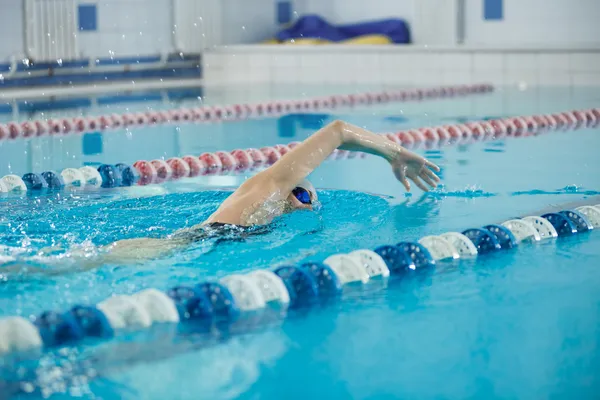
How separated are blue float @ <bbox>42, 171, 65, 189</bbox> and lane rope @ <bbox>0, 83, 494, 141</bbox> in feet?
7.99

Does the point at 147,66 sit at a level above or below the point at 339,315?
above

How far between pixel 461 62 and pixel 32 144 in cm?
699

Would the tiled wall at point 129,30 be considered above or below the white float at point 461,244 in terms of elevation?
above

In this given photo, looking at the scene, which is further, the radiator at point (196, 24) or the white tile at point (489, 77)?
the radiator at point (196, 24)

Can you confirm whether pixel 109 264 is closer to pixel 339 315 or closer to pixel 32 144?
pixel 339 315

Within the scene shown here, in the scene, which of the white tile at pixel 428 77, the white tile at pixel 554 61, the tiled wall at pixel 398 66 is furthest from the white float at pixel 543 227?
the white tile at pixel 428 77

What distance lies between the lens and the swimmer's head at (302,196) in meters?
3.97

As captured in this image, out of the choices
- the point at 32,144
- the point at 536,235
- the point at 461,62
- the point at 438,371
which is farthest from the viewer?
the point at 461,62

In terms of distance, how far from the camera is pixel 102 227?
4.29m

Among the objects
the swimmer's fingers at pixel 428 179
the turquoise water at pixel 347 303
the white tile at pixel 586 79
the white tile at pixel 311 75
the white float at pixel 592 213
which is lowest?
the turquoise water at pixel 347 303

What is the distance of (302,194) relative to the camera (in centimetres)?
400

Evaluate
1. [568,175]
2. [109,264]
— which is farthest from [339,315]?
[568,175]

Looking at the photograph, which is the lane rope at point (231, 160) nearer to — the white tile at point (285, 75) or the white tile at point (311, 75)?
the white tile at point (311, 75)

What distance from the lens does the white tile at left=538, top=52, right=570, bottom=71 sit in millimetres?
11969
